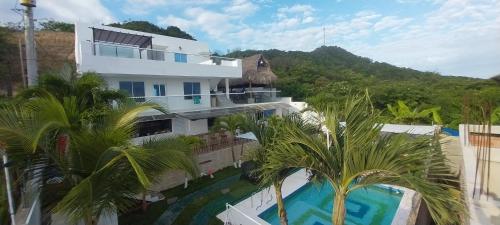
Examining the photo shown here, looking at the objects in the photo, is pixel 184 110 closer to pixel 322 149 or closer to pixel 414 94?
pixel 322 149

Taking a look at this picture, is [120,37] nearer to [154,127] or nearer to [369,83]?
[154,127]

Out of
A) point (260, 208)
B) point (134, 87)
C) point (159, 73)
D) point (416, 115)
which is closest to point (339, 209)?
point (260, 208)

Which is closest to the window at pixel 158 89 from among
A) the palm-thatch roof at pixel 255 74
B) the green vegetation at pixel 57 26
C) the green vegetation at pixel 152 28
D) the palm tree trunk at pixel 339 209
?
the palm-thatch roof at pixel 255 74

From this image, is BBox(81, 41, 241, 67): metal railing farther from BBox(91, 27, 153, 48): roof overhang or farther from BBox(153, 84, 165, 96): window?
BBox(91, 27, 153, 48): roof overhang

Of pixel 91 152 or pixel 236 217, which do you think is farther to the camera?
pixel 236 217

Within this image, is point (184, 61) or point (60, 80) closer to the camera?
point (60, 80)

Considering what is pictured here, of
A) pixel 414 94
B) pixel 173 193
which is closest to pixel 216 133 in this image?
pixel 173 193

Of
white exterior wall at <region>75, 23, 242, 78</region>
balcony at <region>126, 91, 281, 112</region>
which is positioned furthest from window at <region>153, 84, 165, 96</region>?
white exterior wall at <region>75, 23, 242, 78</region>
